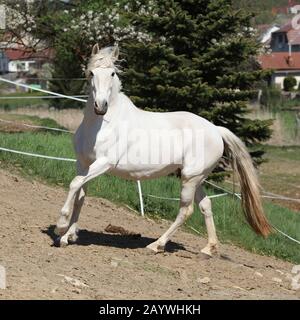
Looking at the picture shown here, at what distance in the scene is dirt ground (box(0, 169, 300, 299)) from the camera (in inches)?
240

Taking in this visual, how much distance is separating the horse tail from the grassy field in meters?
1.60

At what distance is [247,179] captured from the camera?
8.71 metres

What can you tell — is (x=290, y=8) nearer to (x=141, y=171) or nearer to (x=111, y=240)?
(x=111, y=240)

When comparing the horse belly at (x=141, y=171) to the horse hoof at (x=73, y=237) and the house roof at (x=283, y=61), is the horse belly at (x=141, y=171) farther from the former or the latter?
the house roof at (x=283, y=61)

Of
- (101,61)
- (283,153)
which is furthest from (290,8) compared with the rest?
(101,61)

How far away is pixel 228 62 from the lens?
55.4ft

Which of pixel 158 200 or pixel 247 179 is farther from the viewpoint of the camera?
pixel 158 200

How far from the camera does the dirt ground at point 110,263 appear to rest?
6.10 metres

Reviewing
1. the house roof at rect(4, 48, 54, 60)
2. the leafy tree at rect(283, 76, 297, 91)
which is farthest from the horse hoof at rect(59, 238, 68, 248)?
the leafy tree at rect(283, 76, 297, 91)

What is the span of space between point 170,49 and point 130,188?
568 centimetres

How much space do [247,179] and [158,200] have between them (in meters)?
2.58

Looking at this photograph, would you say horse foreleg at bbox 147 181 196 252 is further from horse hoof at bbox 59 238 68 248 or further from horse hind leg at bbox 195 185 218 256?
horse hoof at bbox 59 238 68 248

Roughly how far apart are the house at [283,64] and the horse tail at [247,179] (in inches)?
2547

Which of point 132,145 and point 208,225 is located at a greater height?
point 132,145
